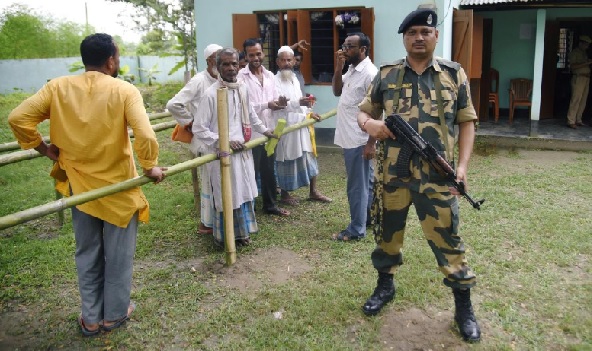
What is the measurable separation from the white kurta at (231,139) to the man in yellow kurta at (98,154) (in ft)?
3.94

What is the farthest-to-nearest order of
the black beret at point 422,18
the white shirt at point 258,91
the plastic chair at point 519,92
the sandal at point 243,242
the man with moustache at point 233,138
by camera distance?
the plastic chair at point 519,92 → the white shirt at point 258,91 → the sandal at point 243,242 → the man with moustache at point 233,138 → the black beret at point 422,18

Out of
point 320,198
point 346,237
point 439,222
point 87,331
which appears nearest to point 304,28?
point 320,198

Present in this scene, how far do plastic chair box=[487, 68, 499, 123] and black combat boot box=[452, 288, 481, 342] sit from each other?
27.5ft

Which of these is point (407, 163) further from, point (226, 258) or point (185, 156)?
point (185, 156)

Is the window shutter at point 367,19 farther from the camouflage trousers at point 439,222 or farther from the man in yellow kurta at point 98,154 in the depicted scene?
the man in yellow kurta at point 98,154

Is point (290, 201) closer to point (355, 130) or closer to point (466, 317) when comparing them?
point (355, 130)

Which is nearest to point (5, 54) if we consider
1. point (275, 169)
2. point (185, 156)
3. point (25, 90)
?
point (25, 90)

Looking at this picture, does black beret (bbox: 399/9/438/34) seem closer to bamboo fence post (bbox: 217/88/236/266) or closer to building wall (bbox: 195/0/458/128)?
bamboo fence post (bbox: 217/88/236/266)

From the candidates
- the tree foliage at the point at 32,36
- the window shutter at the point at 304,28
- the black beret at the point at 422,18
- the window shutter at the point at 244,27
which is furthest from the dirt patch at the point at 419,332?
the tree foliage at the point at 32,36

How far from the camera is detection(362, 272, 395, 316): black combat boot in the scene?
11.6ft

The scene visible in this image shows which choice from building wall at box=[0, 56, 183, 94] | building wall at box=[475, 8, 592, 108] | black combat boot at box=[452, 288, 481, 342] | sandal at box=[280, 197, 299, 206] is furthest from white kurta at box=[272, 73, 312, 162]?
building wall at box=[0, 56, 183, 94]

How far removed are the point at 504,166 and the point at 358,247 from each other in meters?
4.09

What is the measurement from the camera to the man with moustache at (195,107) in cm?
476

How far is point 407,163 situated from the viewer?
3.12 m
